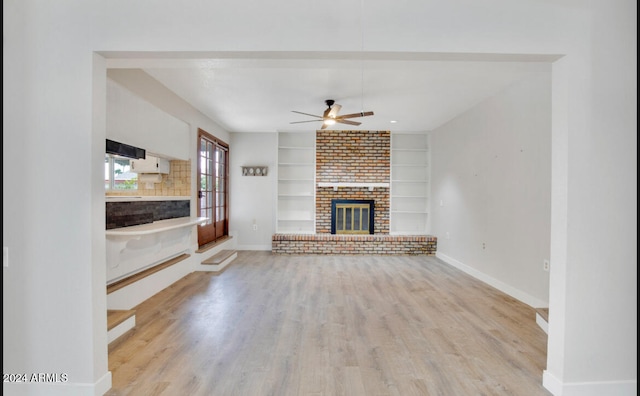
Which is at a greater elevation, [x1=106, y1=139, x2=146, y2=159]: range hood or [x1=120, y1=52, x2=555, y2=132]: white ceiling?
[x1=120, y1=52, x2=555, y2=132]: white ceiling

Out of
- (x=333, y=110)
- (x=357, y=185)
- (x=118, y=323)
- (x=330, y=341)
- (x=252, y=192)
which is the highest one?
(x=333, y=110)

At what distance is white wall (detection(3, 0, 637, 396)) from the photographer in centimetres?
182

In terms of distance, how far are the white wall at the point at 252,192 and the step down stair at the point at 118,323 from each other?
4.01 m

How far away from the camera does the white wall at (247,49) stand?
1.82m

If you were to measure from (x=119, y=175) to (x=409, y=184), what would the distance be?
218 inches

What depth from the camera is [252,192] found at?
6863mm

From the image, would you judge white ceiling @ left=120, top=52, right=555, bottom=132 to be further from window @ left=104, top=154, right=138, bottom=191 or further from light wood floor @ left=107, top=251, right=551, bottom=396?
light wood floor @ left=107, top=251, right=551, bottom=396

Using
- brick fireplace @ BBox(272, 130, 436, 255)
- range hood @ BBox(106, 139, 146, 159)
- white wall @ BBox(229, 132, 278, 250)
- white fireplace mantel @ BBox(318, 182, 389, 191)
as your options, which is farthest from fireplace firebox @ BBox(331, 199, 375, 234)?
range hood @ BBox(106, 139, 146, 159)

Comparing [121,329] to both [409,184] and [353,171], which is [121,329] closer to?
[353,171]

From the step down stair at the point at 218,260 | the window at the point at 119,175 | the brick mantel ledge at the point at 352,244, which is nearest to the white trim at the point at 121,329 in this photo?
the window at the point at 119,175

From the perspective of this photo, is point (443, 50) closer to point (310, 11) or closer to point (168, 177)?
Answer: point (310, 11)

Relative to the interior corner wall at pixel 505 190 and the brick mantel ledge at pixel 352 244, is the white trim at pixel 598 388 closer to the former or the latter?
the interior corner wall at pixel 505 190

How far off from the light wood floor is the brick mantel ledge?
78.3 inches

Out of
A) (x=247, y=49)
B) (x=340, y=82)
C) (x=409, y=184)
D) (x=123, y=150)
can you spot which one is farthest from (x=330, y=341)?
(x=409, y=184)
